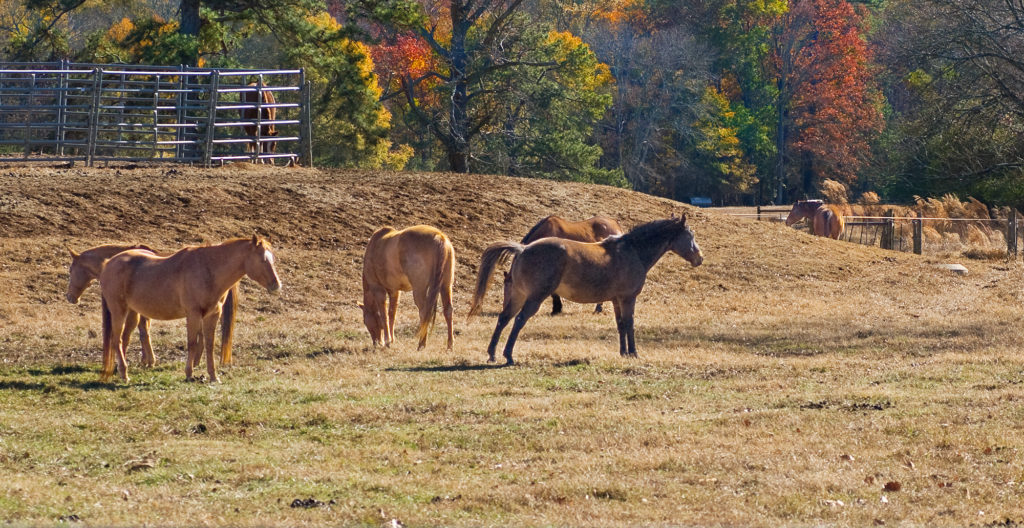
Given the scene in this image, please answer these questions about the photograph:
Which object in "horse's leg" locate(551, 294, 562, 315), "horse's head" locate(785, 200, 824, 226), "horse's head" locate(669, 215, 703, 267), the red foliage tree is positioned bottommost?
"horse's leg" locate(551, 294, 562, 315)

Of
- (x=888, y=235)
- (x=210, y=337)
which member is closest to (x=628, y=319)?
(x=210, y=337)

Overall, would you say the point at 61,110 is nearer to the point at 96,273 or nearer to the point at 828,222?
the point at 96,273

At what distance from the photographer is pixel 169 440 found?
1013 centimetres

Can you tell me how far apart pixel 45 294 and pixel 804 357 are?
37.4 feet

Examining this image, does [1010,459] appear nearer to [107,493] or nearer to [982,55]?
[107,493]

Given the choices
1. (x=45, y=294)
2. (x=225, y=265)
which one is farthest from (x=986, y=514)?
(x=45, y=294)

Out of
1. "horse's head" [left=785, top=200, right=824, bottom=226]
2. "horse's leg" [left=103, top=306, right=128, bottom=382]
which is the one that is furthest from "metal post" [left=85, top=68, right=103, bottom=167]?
"horse's head" [left=785, top=200, right=824, bottom=226]

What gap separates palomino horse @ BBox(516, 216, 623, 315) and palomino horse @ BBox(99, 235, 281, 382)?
25.9 feet

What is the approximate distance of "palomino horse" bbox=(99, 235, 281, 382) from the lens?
41.2 ft

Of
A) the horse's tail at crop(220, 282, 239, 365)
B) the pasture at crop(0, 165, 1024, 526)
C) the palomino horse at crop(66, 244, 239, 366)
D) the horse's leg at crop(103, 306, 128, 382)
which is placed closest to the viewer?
the pasture at crop(0, 165, 1024, 526)

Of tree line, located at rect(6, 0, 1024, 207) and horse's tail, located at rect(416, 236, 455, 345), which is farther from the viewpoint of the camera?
tree line, located at rect(6, 0, 1024, 207)

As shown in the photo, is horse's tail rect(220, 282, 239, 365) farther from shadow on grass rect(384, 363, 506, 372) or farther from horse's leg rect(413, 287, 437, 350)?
horse's leg rect(413, 287, 437, 350)

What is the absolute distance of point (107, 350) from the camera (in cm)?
1272

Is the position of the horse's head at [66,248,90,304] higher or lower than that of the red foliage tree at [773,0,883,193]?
lower
